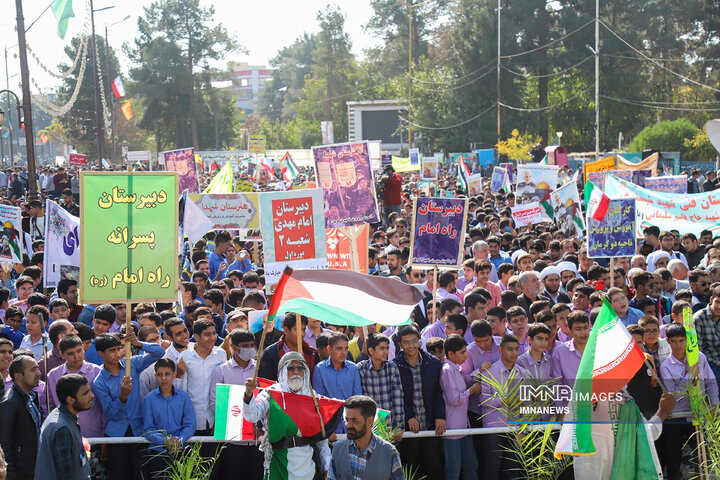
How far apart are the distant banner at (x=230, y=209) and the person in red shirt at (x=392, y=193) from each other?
5.01m

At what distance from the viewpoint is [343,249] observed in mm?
11594

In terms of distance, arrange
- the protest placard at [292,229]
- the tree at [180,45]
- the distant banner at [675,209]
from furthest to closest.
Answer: the tree at [180,45]
the distant banner at [675,209]
the protest placard at [292,229]

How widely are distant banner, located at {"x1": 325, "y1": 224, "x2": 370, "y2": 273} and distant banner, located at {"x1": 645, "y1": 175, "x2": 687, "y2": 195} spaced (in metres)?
7.47

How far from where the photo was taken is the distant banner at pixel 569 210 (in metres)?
15.2

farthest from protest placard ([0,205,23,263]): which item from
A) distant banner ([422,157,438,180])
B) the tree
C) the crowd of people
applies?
the tree

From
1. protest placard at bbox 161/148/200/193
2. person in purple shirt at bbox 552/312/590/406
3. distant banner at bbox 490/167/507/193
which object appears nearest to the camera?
person in purple shirt at bbox 552/312/590/406

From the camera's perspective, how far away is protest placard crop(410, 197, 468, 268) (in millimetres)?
9992

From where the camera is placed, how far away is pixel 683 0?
170ft

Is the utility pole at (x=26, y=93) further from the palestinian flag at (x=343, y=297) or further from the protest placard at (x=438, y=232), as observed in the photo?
the palestinian flag at (x=343, y=297)

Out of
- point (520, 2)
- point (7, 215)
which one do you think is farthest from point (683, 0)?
point (7, 215)

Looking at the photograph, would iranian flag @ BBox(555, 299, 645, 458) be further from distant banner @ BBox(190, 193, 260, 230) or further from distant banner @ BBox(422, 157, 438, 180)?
distant banner @ BBox(422, 157, 438, 180)

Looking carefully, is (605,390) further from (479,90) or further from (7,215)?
(479,90)

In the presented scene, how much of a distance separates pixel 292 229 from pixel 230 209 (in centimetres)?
500

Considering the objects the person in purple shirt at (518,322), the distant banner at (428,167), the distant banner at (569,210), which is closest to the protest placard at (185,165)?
the distant banner at (569,210)
